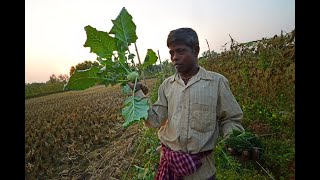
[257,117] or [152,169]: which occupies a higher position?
[257,117]

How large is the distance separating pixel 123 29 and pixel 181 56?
18.7 inches

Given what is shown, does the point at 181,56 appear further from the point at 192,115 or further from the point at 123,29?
the point at 123,29

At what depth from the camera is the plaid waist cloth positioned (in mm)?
1837

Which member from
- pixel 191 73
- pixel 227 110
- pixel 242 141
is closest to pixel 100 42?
pixel 191 73

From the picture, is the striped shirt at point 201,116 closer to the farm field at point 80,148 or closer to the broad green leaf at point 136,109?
the broad green leaf at point 136,109

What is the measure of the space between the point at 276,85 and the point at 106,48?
9.13 feet

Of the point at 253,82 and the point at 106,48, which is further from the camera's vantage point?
the point at 253,82

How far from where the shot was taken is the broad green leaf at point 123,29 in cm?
208

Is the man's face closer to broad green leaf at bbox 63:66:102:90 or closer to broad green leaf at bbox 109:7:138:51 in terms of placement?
broad green leaf at bbox 109:7:138:51

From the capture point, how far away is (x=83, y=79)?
2033 mm
